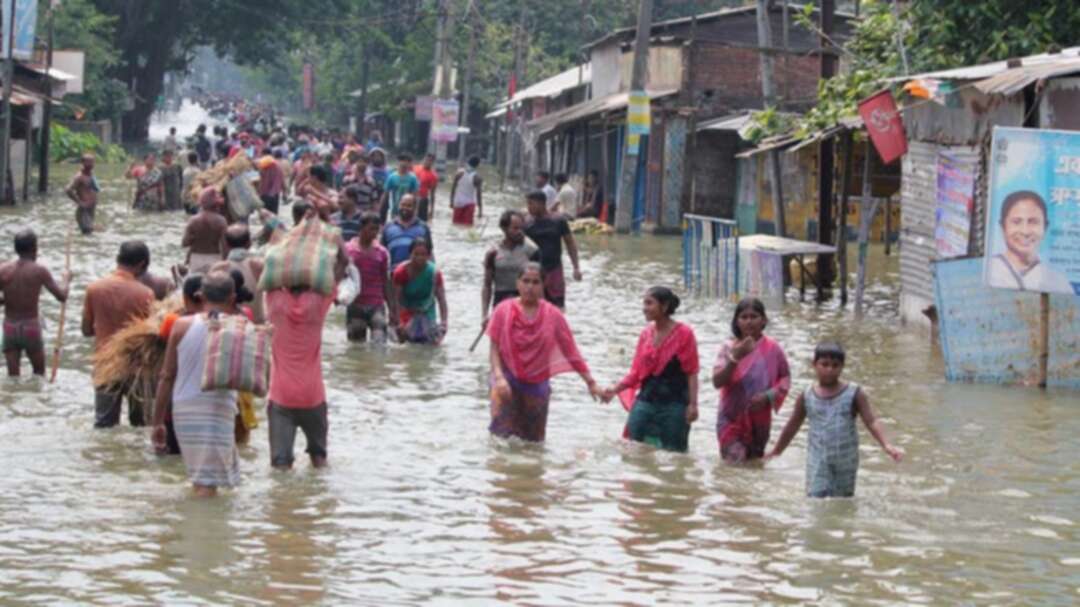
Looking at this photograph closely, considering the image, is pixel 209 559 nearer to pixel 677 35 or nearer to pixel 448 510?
pixel 448 510

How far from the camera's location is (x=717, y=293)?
22078mm

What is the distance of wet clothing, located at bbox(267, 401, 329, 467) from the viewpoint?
10.2 metres

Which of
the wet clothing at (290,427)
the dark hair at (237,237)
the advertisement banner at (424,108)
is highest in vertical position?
the advertisement banner at (424,108)

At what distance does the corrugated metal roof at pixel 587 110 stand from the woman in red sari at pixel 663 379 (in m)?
23.3

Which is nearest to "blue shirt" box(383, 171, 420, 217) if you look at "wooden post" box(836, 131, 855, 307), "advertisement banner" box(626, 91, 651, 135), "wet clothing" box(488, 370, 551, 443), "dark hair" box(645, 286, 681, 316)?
"advertisement banner" box(626, 91, 651, 135)

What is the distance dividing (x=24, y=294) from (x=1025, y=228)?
6881mm

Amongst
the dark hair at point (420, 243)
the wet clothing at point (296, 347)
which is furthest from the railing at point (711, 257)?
the wet clothing at point (296, 347)

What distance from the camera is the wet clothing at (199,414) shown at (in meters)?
9.34

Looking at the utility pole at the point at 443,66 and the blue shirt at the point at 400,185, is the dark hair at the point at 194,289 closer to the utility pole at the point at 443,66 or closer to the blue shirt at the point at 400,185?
the blue shirt at the point at 400,185

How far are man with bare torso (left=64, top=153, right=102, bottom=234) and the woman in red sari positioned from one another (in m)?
16.8

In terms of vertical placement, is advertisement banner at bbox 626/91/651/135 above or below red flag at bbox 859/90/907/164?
above

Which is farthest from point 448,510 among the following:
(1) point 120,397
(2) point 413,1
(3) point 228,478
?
(2) point 413,1

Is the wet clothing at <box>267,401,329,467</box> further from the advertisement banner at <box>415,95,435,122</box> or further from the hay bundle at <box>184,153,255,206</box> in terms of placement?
the advertisement banner at <box>415,95,435,122</box>

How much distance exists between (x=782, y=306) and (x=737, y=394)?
10328mm
